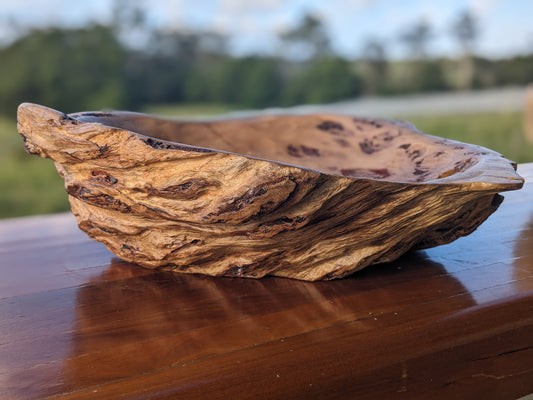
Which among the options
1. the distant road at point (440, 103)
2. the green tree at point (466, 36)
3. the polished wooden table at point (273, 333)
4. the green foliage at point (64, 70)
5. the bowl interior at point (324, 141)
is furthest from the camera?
the green tree at point (466, 36)

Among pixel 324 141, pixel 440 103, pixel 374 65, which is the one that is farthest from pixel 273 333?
pixel 440 103

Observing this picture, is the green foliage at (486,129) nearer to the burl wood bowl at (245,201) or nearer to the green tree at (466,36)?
the green tree at (466,36)

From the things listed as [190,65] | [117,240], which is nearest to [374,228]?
[117,240]

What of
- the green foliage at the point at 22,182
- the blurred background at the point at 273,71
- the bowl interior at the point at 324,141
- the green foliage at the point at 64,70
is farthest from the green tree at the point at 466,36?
the bowl interior at the point at 324,141

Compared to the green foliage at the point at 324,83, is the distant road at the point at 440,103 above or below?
below

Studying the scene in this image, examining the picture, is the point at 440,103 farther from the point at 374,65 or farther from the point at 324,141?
Answer: the point at 324,141

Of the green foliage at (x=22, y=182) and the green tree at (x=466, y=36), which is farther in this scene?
the green tree at (x=466, y=36)

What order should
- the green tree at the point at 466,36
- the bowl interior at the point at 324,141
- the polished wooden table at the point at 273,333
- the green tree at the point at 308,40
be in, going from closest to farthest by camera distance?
the polished wooden table at the point at 273,333 < the bowl interior at the point at 324,141 < the green tree at the point at 308,40 < the green tree at the point at 466,36

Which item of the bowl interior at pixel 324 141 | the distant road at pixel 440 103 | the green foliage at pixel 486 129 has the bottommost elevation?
the green foliage at pixel 486 129

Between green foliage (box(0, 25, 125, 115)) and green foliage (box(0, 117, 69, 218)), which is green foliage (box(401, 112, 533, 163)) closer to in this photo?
green foliage (box(0, 25, 125, 115))
